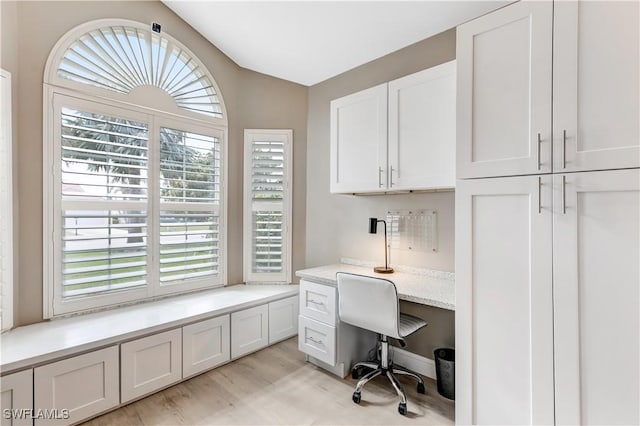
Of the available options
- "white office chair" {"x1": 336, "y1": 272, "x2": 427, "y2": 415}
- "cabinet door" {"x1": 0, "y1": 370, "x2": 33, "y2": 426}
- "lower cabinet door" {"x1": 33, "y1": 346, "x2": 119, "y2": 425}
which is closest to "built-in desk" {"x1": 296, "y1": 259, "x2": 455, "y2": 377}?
"white office chair" {"x1": 336, "y1": 272, "x2": 427, "y2": 415}

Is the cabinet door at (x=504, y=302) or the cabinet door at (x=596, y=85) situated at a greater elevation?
the cabinet door at (x=596, y=85)

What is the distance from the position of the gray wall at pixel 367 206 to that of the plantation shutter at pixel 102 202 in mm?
1688

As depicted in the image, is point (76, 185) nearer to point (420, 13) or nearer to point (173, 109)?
point (173, 109)

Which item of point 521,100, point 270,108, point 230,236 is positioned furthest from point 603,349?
point 270,108

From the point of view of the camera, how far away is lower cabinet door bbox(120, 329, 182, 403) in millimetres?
2006

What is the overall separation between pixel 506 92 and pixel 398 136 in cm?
85

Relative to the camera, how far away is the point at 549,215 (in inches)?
55.2

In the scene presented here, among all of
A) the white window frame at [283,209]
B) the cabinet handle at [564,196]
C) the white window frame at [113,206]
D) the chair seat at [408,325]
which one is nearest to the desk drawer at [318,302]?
the chair seat at [408,325]

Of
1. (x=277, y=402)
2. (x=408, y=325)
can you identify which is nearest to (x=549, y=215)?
(x=408, y=325)

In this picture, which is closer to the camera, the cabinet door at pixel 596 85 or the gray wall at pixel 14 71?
the cabinet door at pixel 596 85

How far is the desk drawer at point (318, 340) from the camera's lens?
92.9 inches

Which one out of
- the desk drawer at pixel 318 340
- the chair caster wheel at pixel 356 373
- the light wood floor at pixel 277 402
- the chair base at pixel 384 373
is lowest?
the light wood floor at pixel 277 402

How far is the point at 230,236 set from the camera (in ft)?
10.6

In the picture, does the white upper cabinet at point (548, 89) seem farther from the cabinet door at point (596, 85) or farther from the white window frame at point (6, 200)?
the white window frame at point (6, 200)
